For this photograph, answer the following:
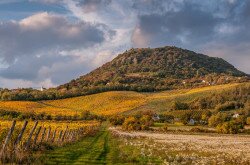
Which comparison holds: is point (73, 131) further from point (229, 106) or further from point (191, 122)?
point (229, 106)

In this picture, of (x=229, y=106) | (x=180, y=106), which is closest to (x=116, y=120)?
(x=180, y=106)

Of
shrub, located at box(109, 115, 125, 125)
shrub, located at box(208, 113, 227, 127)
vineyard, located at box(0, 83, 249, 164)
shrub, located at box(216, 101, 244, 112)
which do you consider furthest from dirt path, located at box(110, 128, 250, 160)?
shrub, located at box(216, 101, 244, 112)

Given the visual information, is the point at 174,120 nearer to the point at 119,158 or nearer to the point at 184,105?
the point at 184,105

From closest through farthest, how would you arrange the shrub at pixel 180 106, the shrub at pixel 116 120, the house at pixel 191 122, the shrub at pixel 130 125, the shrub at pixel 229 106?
the shrub at pixel 130 125 < the shrub at pixel 116 120 < the house at pixel 191 122 < the shrub at pixel 229 106 < the shrub at pixel 180 106

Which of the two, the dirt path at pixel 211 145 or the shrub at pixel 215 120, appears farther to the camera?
the shrub at pixel 215 120

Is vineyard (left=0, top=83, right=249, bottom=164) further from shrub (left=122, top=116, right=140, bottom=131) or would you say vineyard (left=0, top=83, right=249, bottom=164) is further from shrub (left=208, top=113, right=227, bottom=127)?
shrub (left=208, top=113, right=227, bottom=127)

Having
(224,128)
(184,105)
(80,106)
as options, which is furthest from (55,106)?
(224,128)

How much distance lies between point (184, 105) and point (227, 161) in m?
155

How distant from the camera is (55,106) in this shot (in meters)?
197

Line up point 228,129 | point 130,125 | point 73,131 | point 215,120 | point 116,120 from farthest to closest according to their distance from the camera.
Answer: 1. point 215,120
2. point 116,120
3. point 130,125
4. point 228,129
5. point 73,131

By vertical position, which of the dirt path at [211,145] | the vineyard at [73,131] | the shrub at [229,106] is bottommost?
the dirt path at [211,145]

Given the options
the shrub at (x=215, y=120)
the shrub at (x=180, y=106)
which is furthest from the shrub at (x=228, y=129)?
the shrub at (x=180, y=106)

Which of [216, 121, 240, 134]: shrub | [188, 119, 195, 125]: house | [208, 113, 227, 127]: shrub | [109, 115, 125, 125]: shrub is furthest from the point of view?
[188, 119, 195, 125]: house

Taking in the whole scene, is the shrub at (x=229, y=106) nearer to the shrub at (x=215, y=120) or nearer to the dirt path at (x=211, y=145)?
the shrub at (x=215, y=120)
